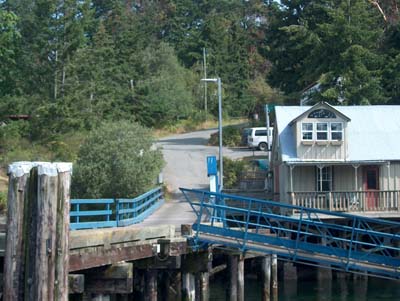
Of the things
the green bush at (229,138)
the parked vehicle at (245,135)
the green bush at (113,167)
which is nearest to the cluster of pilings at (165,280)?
the green bush at (113,167)

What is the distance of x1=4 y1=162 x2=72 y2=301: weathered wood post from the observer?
42.3 ft

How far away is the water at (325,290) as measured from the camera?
30.7m

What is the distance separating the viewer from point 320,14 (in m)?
59.5

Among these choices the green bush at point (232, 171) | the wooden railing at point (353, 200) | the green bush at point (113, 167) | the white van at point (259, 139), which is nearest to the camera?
the wooden railing at point (353, 200)

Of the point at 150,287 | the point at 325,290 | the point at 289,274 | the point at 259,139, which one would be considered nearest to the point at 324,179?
the point at 289,274

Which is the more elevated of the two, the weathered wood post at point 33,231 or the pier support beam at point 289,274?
the weathered wood post at point 33,231

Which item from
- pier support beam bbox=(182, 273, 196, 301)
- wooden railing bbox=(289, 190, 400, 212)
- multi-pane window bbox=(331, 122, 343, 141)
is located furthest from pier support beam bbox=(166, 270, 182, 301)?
multi-pane window bbox=(331, 122, 343, 141)

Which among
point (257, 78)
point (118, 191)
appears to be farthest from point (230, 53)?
point (118, 191)

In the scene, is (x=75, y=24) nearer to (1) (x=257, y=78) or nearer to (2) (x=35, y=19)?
(2) (x=35, y=19)

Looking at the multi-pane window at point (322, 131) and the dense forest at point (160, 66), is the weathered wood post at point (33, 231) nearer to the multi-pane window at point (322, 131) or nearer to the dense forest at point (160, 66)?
the multi-pane window at point (322, 131)

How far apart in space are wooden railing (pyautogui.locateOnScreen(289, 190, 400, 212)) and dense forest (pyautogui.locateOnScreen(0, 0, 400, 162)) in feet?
46.3

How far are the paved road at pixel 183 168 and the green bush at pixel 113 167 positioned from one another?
71.3 inches

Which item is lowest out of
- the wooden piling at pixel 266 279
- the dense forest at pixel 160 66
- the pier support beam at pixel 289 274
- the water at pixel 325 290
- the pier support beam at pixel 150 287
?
the water at pixel 325 290

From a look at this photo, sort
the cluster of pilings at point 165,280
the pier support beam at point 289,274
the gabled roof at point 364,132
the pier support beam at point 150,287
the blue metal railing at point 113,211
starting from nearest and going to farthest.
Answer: the cluster of pilings at point 165,280, the pier support beam at point 150,287, the blue metal railing at point 113,211, the pier support beam at point 289,274, the gabled roof at point 364,132
